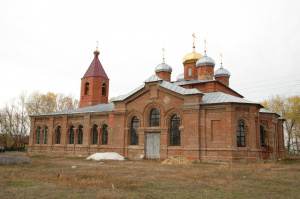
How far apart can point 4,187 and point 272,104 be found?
1335 inches

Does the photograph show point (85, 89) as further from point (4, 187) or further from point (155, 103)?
point (4, 187)

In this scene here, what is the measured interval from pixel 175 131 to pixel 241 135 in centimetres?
441

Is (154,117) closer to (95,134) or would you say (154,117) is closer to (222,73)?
(95,134)

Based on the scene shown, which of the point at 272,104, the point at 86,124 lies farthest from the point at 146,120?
the point at 272,104

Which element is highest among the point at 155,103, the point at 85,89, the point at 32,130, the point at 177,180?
the point at 85,89

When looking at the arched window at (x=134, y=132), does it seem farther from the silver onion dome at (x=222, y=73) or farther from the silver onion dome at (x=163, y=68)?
the silver onion dome at (x=222, y=73)

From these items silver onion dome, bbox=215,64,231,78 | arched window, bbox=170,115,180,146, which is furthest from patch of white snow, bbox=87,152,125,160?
silver onion dome, bbox=215,64,231,78

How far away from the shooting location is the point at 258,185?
826 cm

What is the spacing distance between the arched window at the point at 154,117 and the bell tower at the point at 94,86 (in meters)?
10.8

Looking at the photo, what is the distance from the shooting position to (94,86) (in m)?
28.3

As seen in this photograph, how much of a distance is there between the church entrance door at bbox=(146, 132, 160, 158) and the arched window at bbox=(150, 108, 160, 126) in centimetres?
77

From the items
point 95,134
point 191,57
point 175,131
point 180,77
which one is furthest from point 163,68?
point 95,134

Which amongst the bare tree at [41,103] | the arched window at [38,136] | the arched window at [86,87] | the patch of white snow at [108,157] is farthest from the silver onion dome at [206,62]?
the bare tree at [41,103]

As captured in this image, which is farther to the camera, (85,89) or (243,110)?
(85,89)
